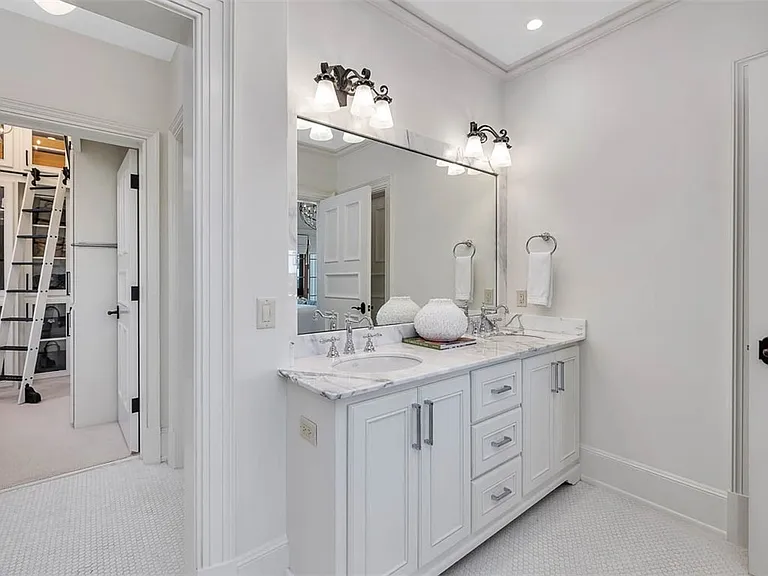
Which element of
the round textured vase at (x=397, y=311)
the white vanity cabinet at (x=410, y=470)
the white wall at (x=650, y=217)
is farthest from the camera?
the round textured vase at (x=397, y=311)

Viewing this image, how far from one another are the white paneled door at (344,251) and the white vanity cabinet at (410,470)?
2.07ft

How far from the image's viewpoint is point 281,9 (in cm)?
160

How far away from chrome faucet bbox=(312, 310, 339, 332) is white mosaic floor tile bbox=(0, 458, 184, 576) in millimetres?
1155

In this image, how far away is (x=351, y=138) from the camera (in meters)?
2.03

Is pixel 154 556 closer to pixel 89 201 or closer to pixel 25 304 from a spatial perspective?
pixel 89 201


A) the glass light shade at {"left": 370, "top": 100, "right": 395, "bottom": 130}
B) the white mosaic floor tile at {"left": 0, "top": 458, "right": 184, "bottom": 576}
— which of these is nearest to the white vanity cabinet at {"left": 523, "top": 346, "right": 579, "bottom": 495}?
the glass light shade at {"left": 370, "top": 100, "right": 395, "bottom": 130}

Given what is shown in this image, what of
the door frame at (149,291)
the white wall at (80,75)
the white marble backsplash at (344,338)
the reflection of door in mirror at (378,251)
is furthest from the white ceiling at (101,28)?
the white marble backsplash at (344,338)

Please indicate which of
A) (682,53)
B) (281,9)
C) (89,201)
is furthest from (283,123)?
(89,201)

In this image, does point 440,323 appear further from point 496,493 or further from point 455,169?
point 455,169

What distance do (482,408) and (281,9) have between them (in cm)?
A: 183

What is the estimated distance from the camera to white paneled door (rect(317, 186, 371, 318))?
6.56 ft

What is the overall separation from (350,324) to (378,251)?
46cm

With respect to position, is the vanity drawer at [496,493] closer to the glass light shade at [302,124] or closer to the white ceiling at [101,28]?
the glass light shade at [302,124]

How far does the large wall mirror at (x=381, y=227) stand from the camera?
194 centimetres
